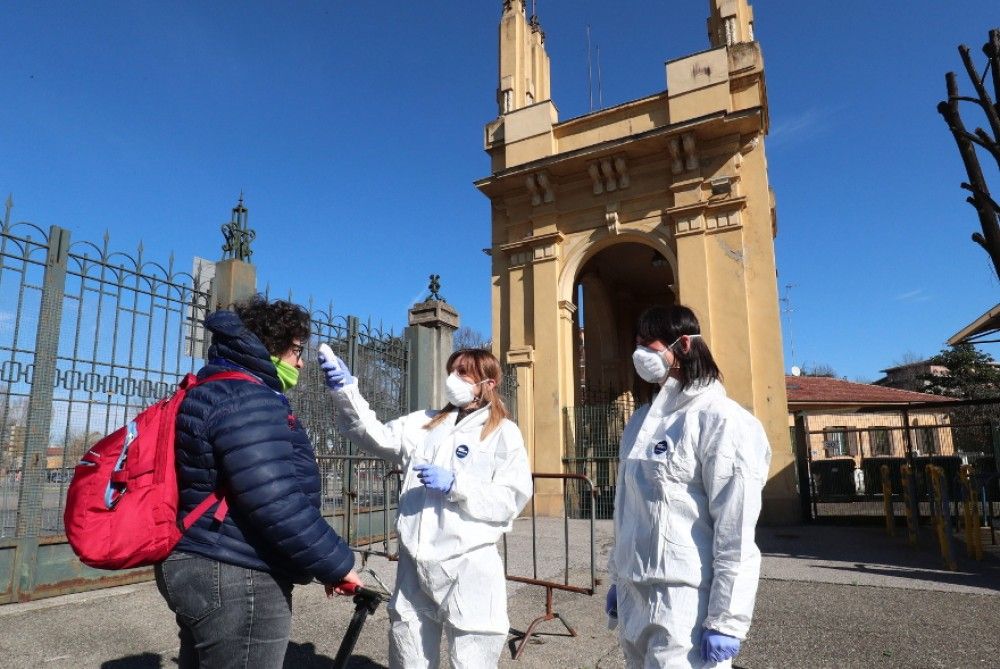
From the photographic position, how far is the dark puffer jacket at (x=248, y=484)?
1804mm

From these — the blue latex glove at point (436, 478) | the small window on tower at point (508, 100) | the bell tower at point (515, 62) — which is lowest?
the blue latex glove at point (436, 478)

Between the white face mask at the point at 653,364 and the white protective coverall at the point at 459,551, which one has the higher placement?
the white face mask at the point at 653,364

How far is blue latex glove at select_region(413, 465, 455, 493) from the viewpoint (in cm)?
236

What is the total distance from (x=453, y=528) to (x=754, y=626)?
3.34 m

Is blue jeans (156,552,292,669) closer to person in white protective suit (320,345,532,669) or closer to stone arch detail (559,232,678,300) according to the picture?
person in white protective suit (320,345,532,669)

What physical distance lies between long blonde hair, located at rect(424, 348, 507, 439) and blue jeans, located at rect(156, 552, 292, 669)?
1.15 metres

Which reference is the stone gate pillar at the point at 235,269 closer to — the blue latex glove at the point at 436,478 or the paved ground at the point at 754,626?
the paved ground at the point at 754,626

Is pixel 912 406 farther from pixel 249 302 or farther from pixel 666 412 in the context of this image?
pixel 249 302

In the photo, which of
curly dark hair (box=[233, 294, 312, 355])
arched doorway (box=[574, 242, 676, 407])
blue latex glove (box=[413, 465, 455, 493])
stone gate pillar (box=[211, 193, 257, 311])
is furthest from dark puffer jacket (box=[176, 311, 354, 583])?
arched doorway (box=[574, 242, 676, 407])

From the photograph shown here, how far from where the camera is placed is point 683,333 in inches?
89.4

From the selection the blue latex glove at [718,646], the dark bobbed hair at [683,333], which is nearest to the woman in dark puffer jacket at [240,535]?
the blue latex glove at [718,646]

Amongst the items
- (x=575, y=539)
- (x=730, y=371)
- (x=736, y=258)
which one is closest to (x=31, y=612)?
(x=575, y=539)

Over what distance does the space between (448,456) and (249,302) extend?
103 centimetres

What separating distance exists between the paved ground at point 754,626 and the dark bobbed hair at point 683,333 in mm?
2542
